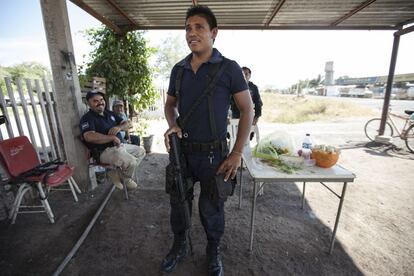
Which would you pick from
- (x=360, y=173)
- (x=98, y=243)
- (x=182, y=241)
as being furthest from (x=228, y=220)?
(x=360, y=173)

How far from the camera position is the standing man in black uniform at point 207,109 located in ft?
5.44

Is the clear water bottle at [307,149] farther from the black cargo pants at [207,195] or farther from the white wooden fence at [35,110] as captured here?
the white wooden fence at [35,110]

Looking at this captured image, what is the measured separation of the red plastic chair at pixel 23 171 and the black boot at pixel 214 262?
2.14 metres

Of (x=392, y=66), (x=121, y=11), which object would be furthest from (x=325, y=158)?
(x=392, y=66)

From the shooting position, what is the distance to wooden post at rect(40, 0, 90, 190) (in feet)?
9.66

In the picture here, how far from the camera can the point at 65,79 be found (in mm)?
3129

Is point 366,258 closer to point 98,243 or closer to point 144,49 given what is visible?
point 98,243

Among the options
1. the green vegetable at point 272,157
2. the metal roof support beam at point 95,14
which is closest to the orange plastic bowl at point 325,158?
the green vegetable at point 272,157

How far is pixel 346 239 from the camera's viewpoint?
98.4 inches

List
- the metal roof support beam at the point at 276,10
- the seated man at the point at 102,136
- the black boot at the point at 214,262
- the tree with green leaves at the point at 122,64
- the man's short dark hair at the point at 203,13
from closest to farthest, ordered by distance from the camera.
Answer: the man's short dark hair at the point at 203,13 < the black boot at the point at 214,262 < the seated man at the point at 102,136 < the metal roof support beam at the point at 276,10 < the tree with green leaves at the point at 122,64

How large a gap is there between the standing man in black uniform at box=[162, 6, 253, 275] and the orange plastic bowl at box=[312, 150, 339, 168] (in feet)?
3.33

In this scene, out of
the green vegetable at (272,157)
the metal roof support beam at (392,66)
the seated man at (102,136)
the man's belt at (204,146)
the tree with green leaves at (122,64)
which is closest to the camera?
the man's belt at (204,146)

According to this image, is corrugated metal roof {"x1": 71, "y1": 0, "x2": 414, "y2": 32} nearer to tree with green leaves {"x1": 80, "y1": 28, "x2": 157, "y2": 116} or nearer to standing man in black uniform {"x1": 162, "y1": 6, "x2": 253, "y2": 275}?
tree with green leaves {"x1": 80, "y1": 28, "x2": 157, "y2": 116}

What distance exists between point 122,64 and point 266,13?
3.48 metres
